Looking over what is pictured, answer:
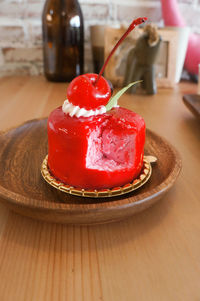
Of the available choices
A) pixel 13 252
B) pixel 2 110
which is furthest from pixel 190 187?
pixel 2 110

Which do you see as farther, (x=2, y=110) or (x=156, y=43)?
(x=156, y=43)

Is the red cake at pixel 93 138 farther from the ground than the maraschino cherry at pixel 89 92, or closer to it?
closer to it

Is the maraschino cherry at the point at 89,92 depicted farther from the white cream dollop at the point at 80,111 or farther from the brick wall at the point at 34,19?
the brick wall at the point at 34,19

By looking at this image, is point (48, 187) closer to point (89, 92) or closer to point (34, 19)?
point (89, 92)

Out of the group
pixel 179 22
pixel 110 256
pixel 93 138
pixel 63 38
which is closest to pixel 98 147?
pixel 93 138

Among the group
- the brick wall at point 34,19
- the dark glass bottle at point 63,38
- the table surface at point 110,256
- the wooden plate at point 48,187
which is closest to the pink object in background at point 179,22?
the brick wall at point 34,19

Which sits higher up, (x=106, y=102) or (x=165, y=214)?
(x=106, y=102)

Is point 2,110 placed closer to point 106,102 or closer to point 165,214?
point 106,102
